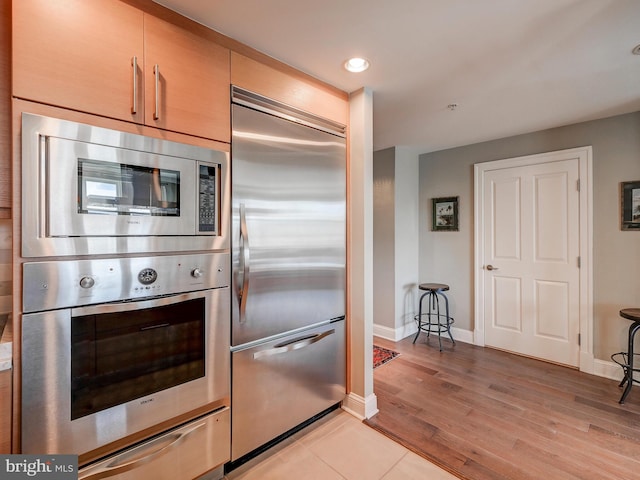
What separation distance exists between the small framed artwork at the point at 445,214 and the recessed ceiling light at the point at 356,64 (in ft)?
8.06

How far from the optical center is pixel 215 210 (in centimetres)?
155

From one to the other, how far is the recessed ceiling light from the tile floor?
7.99 feet

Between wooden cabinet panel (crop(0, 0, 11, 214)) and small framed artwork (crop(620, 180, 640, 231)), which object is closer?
wooden cabinet panel (crop(0, 0, 11, 214))

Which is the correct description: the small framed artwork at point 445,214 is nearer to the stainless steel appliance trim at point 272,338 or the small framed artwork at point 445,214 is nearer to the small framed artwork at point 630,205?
the small framed artwork at point 630,205

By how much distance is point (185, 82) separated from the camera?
1459mm

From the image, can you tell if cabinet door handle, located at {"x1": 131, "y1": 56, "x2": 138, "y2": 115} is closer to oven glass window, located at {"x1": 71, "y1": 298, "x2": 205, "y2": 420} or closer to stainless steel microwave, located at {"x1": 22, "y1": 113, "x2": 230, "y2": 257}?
stainless steel microwave, located at {"x1": 22, "y1": 113, "x2": 230, "y2": 257}

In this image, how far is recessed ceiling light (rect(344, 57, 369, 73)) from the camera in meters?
1.84

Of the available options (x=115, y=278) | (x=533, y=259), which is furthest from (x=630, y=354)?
(x=115, y=278)

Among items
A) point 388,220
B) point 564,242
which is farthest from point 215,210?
point 564,242

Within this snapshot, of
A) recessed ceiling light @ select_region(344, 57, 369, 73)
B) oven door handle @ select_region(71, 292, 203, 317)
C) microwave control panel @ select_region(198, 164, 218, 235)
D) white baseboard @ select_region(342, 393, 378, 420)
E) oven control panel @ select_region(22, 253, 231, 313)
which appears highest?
recessed ceiling light @ select_region(344, 57, 369, 73)

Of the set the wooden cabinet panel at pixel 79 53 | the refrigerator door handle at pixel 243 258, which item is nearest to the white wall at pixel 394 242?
the refrigerator door handle at pixel 243 258

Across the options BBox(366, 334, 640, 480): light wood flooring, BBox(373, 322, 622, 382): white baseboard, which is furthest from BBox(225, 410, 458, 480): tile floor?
BBox(373, 322, 622, 382): white baseboard

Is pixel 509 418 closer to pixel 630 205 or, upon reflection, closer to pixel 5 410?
pixel 630 205

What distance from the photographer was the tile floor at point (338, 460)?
168 centimetres
